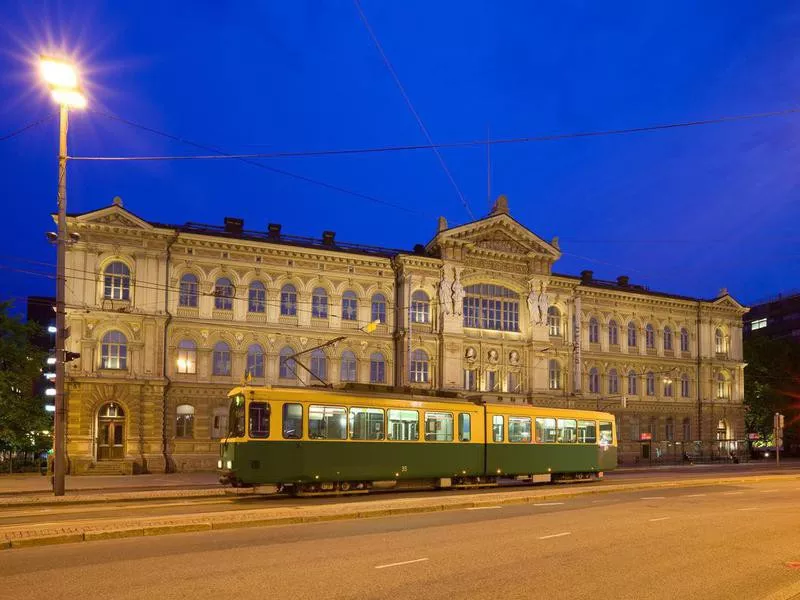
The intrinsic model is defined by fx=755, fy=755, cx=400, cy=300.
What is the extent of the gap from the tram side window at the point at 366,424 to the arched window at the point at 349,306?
20599 millimetres

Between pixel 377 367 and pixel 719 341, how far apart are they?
32.8 metres

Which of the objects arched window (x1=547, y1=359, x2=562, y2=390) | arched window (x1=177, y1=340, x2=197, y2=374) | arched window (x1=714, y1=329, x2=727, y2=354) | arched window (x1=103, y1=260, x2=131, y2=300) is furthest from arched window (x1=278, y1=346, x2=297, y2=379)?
arched window (x1=714, y1=329, x2=727, y2=354)

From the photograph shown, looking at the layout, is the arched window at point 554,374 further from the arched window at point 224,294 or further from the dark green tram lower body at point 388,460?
the arched window at point 224,294

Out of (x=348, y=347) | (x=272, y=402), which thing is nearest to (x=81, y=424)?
(x=348, y=347)

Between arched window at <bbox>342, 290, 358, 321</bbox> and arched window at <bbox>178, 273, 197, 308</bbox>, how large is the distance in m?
9.21

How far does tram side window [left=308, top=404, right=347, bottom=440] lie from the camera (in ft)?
82.1

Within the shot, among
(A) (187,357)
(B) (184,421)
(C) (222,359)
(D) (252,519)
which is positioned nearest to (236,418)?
(D) (252,519)

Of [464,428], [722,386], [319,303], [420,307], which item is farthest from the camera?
[722,386]

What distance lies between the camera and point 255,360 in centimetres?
4450

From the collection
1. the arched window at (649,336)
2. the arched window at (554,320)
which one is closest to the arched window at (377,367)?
the arched window at (554,320)

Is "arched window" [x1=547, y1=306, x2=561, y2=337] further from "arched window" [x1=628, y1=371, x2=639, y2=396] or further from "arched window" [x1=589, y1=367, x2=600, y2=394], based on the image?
"arched window" [x1=628, y1=371, x2=639, y2=396]

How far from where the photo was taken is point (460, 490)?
2892 centimetres

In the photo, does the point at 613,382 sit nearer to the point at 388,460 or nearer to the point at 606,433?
the point at 606,433

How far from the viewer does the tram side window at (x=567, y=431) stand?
33312 millimetres
